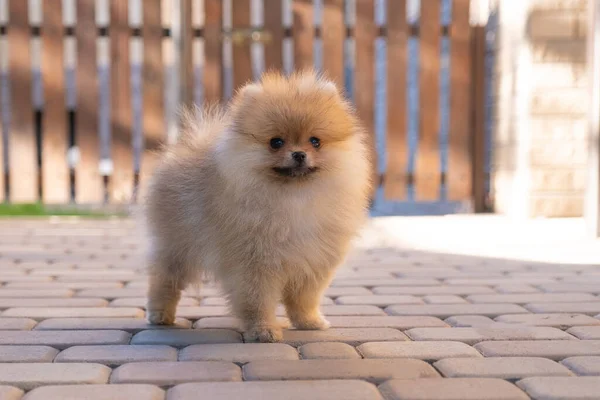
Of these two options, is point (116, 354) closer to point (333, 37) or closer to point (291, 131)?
point (291, 131)

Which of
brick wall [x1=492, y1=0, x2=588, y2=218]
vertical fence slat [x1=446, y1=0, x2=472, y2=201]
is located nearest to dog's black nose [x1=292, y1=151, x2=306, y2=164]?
brick wall [x1=492, y1=0, x2=588, y2=218]

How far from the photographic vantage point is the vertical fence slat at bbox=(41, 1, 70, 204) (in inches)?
281

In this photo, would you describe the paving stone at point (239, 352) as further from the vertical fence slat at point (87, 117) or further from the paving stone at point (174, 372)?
the vertical fence slat at point (87, 117)

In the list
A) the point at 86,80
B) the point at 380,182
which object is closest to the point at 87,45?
the point at 86,80

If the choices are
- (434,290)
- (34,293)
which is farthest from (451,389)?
(34,293)

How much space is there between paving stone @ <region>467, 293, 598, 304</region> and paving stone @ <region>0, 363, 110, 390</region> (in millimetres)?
1700

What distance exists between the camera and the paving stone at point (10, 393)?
193 cm

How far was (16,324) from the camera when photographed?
278 cm

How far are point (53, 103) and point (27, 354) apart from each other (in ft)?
16.9

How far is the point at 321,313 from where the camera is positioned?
3.04 meters

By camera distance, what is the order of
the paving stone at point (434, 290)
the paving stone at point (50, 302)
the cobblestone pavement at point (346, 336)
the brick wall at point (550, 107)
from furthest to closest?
the brick wall at point (550, 107), the paving stone at point (434, 290), the paving stone at point (50, 302), the cobblestone pavement at point (346, 336)

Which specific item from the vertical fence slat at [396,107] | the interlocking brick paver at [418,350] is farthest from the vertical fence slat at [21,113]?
the interlocking brick paver at [418,350]

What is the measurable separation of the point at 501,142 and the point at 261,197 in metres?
4.86

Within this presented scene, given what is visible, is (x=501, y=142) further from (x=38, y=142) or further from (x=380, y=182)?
(x=38, y=142)
